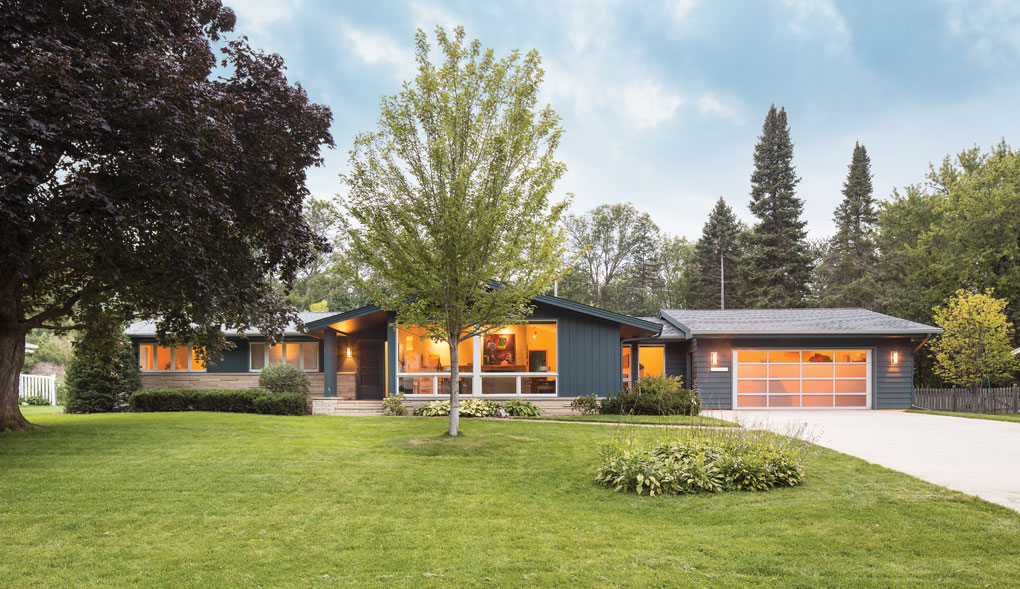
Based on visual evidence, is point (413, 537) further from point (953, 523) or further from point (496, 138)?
point (496, 138)

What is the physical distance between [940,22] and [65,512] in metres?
30.6

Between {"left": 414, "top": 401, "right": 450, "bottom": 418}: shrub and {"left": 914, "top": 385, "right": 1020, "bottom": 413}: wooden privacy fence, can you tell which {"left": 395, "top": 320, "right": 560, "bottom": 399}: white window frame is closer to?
{"left": 414, "top": 401, "right": 450, "bottom": 418}: shrub

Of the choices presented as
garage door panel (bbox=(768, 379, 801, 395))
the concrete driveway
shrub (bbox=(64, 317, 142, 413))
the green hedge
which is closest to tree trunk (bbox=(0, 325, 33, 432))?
shrub (bbox=(64, 317, 142, 413))

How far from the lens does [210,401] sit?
15.5 m

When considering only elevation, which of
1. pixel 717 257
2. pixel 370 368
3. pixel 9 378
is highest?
pixel 717 257

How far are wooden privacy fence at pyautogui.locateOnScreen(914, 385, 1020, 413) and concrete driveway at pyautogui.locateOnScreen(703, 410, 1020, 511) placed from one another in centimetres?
515

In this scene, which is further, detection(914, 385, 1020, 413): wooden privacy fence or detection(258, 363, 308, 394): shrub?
detection(914, 385, 1020, 413): wooden privacy fence


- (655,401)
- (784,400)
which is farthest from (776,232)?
(655,401)

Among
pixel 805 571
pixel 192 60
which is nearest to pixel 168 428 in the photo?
pixel 192 60

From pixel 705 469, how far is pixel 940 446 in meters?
5.93

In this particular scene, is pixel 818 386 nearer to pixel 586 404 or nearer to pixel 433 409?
pixel 586 404

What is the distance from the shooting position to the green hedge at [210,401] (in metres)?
14.8

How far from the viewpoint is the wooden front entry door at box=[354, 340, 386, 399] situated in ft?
63.3

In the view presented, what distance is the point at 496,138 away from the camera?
347 inches
